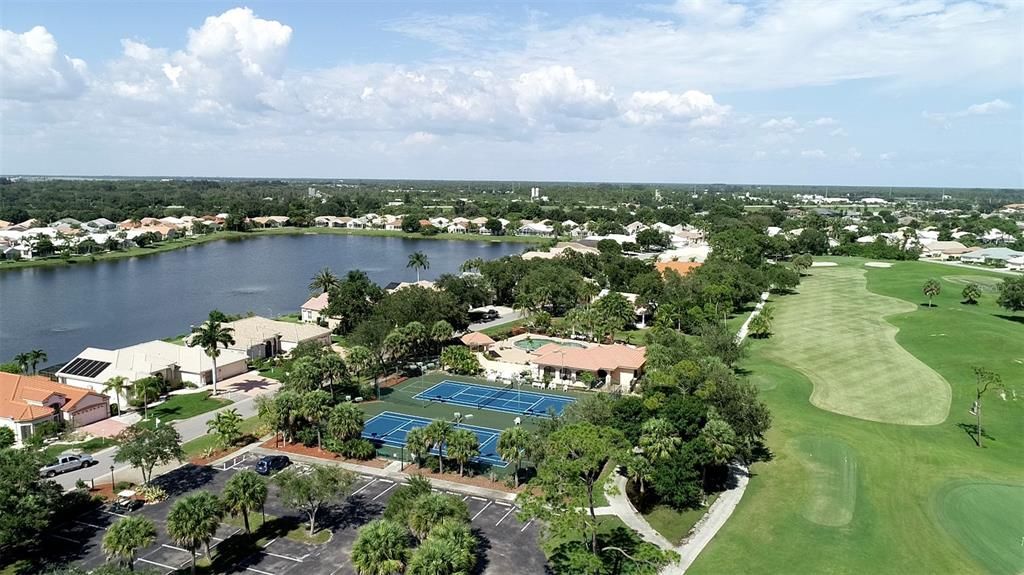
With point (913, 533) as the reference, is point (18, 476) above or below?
above

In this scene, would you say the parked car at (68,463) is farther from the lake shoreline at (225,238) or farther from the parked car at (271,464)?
the lake shoreline at (225,238)

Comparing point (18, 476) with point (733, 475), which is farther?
point (733, 475)

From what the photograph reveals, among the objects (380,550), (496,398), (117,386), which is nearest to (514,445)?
(380,550)

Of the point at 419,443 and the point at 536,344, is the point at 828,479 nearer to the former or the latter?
the point at 419,443

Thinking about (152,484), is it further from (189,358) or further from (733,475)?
(733,475)

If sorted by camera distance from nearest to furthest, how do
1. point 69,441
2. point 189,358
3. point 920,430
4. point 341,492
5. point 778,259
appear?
point 341,492
point 69,441
point 920,430
point 189,358
point 778,259

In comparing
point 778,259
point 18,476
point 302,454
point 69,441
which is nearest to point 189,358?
point 69,441

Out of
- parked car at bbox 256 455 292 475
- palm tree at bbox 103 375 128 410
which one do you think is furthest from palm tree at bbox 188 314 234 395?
parked car at bbox 256 455 292 475

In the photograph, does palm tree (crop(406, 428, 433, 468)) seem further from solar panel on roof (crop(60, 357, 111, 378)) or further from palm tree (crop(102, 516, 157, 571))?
Result: solar panel on roof (crop(60, 357, 111, 378))
